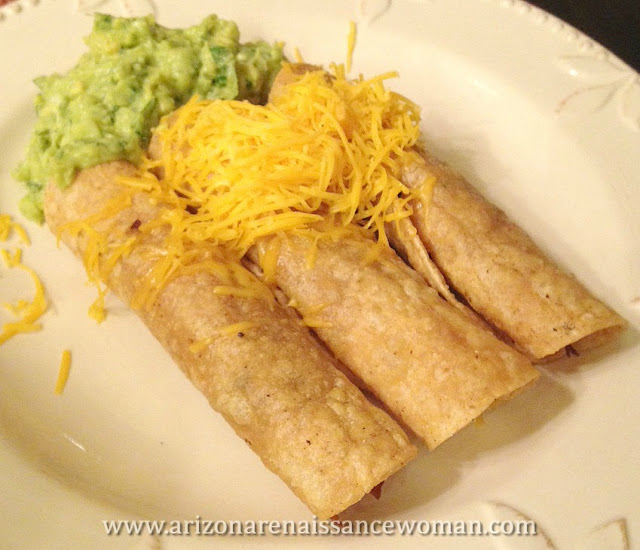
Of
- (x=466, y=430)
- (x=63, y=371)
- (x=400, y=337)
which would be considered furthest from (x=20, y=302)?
(x=466, y=430)

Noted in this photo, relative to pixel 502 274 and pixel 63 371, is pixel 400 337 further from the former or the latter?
pixel 63 371

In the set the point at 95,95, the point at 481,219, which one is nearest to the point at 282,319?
the point at 481,219

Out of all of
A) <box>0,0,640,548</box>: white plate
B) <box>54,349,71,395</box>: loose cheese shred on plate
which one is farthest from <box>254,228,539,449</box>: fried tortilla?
<box>54,349,71,395</box>: loose cheese shred on plate

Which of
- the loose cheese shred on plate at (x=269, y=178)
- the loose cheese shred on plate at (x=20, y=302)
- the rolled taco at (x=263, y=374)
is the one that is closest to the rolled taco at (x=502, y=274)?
the loose cheese shred on plate at (x=269, y=178)

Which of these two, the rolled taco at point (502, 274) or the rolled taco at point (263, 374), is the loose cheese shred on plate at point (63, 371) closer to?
the rolled taco at point (263, 374)

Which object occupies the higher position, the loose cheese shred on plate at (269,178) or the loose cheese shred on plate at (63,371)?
the loose cheese shred on plate at (269,178)

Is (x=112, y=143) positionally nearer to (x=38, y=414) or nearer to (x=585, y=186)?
(x=38, y=414)
